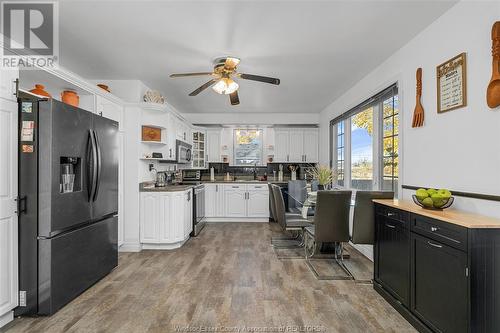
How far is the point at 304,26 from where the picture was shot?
2.51 meters

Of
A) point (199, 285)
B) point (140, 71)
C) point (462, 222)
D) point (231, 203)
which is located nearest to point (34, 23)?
point (140, 71)

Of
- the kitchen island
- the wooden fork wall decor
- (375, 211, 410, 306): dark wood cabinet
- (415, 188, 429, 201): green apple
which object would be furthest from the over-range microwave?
(415, 188, 429, 201): green apple

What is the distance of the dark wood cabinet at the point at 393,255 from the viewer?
7.22 feet

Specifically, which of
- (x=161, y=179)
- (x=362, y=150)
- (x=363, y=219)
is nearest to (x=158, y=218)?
(x=161, y=179)

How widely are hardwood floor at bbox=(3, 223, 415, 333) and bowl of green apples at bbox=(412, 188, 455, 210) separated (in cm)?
97

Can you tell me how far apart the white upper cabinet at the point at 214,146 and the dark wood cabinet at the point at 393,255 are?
4.67m

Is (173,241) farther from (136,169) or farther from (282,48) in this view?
(282,48)

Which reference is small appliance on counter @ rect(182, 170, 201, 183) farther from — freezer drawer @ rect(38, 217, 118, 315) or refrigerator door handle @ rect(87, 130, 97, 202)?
refrigerator door handle @ rect(87, 130, 97, 202)

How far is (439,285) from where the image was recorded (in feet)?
5.93

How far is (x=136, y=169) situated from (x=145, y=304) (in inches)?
84.8

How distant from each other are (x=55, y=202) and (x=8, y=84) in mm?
994

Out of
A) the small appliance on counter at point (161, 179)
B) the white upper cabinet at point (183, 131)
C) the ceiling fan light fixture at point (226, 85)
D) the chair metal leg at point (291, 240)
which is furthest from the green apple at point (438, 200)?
the white upper cabinet at point (183, 131)

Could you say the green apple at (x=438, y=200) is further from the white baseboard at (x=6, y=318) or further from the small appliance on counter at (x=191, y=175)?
the small appliance on counter at (x=191, y=175)

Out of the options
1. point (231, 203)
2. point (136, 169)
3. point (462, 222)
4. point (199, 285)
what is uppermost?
point (136, 169)
